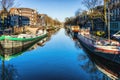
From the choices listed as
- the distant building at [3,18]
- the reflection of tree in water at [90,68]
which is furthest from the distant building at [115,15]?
the distant building at [3,18]

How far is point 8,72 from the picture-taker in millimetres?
24547

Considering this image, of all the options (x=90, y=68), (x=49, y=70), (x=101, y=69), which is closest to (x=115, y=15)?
(x=90, y=68)

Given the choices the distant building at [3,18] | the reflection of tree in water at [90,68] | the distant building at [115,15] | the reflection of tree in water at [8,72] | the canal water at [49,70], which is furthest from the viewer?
the distant building at [3,18]

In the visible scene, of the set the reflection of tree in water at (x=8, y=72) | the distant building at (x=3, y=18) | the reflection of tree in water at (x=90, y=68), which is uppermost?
the distant building at (x=3, y=18)

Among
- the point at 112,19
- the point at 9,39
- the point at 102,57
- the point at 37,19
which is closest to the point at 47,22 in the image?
the point at 37,19

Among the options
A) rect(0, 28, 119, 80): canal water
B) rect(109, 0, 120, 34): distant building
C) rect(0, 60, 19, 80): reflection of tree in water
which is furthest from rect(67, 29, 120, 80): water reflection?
rect(109, 0, 120, 34): distant building

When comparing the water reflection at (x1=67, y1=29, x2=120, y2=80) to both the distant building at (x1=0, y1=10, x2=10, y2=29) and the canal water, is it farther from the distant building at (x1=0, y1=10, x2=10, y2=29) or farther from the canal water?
the distant building at (x1=0, y1=10, x2=10, y2=29)

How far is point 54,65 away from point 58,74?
194 inches

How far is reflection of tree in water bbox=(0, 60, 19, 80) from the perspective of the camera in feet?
73.3

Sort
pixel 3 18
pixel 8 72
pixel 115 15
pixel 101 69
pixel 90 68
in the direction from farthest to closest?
pixel 3 18 → pixel 115 15 → pixel 90 68 → pixel 101 69 → pixel 8 72

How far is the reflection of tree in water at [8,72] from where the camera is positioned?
2234 centimetres

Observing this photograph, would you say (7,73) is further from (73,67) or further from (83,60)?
(83,60)

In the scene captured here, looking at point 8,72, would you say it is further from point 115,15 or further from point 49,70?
point 115,15

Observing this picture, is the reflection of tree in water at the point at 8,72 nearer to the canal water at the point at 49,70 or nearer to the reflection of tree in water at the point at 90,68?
the canal water at the point at 49,70
